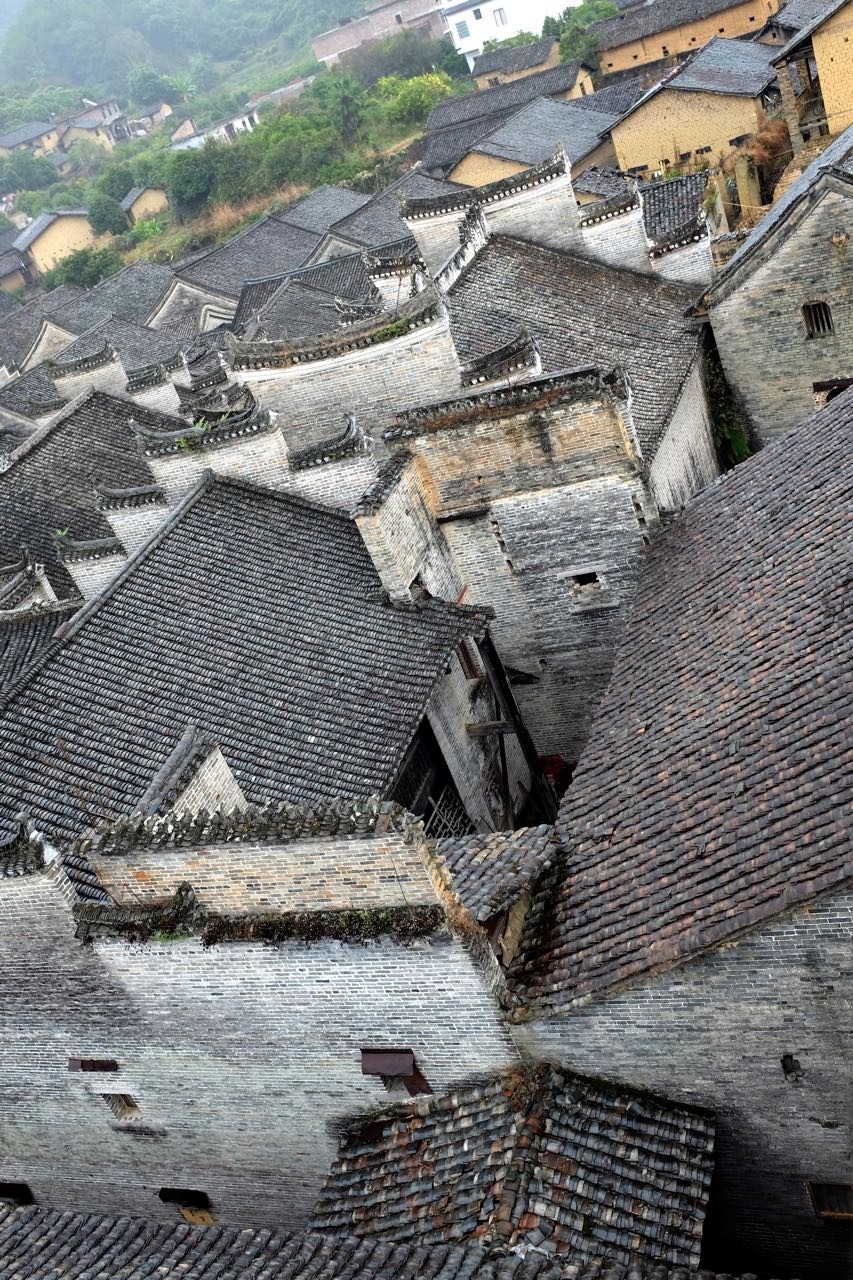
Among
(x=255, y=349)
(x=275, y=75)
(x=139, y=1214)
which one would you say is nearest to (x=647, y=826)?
(x=139, y=1214)

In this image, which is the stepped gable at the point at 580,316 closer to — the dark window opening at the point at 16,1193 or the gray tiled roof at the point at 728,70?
the dark window opening at the point at 16,1193

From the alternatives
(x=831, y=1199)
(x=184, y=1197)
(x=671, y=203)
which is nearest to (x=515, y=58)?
(x=671, y=203)

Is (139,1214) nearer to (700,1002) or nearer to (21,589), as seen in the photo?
(700,1002)

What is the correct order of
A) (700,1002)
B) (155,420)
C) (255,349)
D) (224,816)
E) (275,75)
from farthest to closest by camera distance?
(275,75) < (155,420) < (255,349) < (224,816) < (700,1002)

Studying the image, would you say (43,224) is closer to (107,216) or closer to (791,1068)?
(107,216)

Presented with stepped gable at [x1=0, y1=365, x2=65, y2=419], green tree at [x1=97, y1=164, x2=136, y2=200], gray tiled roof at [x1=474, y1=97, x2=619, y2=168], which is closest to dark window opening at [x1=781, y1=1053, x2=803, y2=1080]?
stepped gable at [x1=0, y1=365, x2=65, y2=419]

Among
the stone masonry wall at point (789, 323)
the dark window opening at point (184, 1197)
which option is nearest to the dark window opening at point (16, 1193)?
the dark window opening at point (184, 1197)
